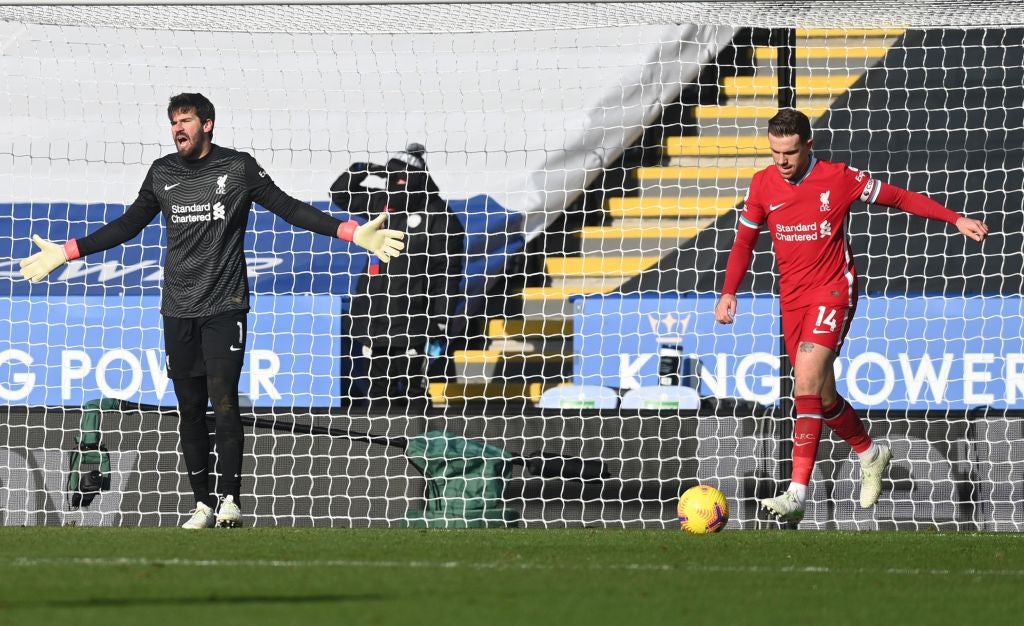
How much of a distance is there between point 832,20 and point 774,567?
406 cm

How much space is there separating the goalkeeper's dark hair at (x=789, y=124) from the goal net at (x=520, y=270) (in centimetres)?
133

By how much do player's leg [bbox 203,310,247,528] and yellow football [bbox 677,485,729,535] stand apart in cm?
178

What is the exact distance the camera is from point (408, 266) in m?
8.65

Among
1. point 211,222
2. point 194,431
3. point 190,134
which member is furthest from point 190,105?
point 194,431

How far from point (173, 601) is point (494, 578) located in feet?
3.07

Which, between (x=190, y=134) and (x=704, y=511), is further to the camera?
(x=190, y=134)

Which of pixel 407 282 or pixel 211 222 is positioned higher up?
pixel 211 222

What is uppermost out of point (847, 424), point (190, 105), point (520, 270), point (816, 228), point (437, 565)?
point (190, 105)

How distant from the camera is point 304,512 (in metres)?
6.96

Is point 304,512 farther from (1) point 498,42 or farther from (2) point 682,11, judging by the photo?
(1) point 498,42

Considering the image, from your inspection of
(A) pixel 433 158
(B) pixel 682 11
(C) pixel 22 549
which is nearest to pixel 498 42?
(A) pixel 433 158

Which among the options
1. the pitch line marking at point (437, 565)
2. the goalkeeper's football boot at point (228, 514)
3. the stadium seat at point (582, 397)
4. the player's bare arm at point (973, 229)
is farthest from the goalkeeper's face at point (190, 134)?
the player's bare arm at point (973, 229)

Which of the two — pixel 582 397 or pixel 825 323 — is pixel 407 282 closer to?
pixel 582 397

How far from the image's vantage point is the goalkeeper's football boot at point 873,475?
240 inches
